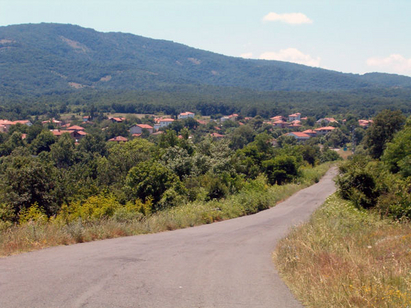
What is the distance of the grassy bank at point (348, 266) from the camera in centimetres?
500

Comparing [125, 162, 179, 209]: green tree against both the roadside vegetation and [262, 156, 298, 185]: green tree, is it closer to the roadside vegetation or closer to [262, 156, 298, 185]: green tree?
Result: the roadside vegetation

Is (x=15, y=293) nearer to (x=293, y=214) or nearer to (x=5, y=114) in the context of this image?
(x=293, y=214)

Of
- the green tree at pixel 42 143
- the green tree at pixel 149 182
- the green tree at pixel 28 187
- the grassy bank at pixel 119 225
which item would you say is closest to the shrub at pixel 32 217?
the grassy bank at pixel 119 225

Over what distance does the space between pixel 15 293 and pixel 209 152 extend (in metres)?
26.3

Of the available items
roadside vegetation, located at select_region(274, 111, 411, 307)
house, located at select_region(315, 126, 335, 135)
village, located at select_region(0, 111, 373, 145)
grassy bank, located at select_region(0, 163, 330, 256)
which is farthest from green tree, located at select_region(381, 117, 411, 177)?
house, located at select_region(315, 126, 335, 135)

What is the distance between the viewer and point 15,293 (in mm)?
5059

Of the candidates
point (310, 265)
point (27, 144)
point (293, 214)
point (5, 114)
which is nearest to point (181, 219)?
point (293, 214)

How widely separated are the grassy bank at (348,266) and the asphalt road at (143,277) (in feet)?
1.09

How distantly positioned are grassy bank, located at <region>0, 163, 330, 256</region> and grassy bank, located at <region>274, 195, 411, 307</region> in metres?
4.36

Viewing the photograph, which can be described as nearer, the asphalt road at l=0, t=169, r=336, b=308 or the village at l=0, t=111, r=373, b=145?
the asphalt road at l=0, t=169, r=336, b=308

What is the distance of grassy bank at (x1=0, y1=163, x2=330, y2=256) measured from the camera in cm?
808

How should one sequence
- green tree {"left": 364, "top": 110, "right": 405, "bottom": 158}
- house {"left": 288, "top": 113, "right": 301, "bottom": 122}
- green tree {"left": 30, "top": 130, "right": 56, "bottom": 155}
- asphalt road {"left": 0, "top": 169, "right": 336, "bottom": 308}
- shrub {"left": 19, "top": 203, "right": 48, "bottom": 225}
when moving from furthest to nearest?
house {"left": 288, "top": 113, "right": 301, "bottom": 122} → green tree {"left": 30, "top": 130, "right": 56, "bottom": 155} → green tree {"left": 364, "top": 110, "right": 405, "bottom": 158} → shrub {"left": 19, "top": 203, "right": 48, "bottom": 225} → asphalt road {"left": 0, "top": 169, "right": 336, "bottom": 308}

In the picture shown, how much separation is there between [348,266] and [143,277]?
10.3ft

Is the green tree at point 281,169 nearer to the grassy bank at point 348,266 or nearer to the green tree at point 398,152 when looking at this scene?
the green tree at point 398,152
